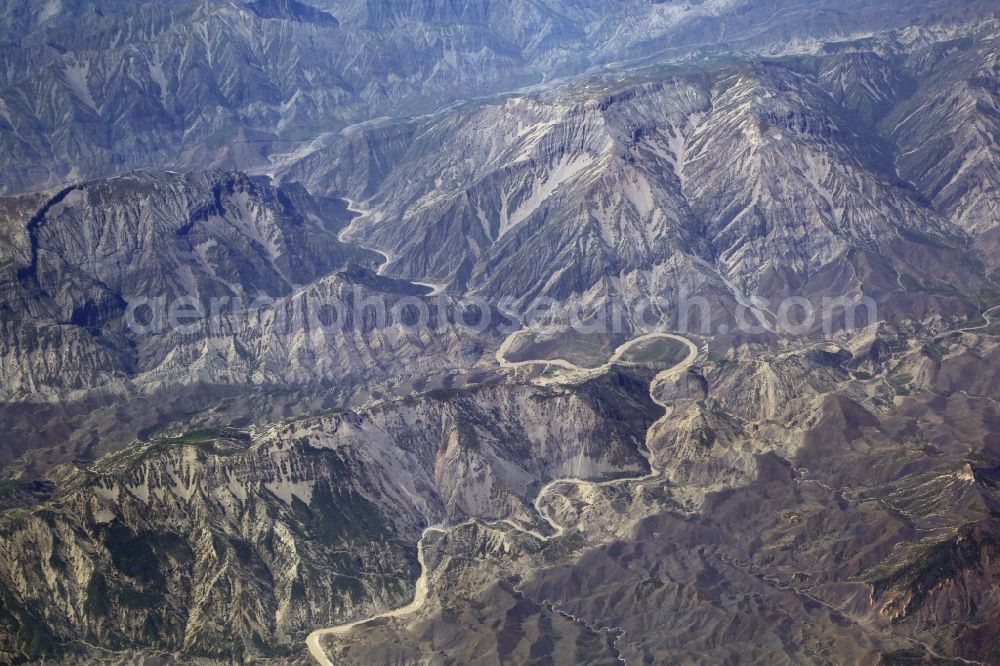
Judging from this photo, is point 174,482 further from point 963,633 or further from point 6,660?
point 963,633

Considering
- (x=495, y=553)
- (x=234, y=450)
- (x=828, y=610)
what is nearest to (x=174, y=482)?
(x=234, y=450)

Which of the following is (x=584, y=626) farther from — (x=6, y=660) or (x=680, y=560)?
(x=6, y=660)

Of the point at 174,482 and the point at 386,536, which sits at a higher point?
the point at 174,482

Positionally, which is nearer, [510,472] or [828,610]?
[828,610]

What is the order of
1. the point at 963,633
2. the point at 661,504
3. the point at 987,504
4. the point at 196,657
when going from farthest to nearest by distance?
the point at 661,504 < the point at 987,504 < the point at 196,657 < the point at 963,633

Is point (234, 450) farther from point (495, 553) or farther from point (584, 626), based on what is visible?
point (584, 626)

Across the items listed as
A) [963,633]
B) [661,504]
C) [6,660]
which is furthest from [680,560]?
[6,660]

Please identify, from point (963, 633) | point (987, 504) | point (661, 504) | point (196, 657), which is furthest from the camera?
point (661, 504)

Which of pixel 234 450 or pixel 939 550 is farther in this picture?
pixel 234 450

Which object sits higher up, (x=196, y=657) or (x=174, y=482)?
(x=174, y=482)
